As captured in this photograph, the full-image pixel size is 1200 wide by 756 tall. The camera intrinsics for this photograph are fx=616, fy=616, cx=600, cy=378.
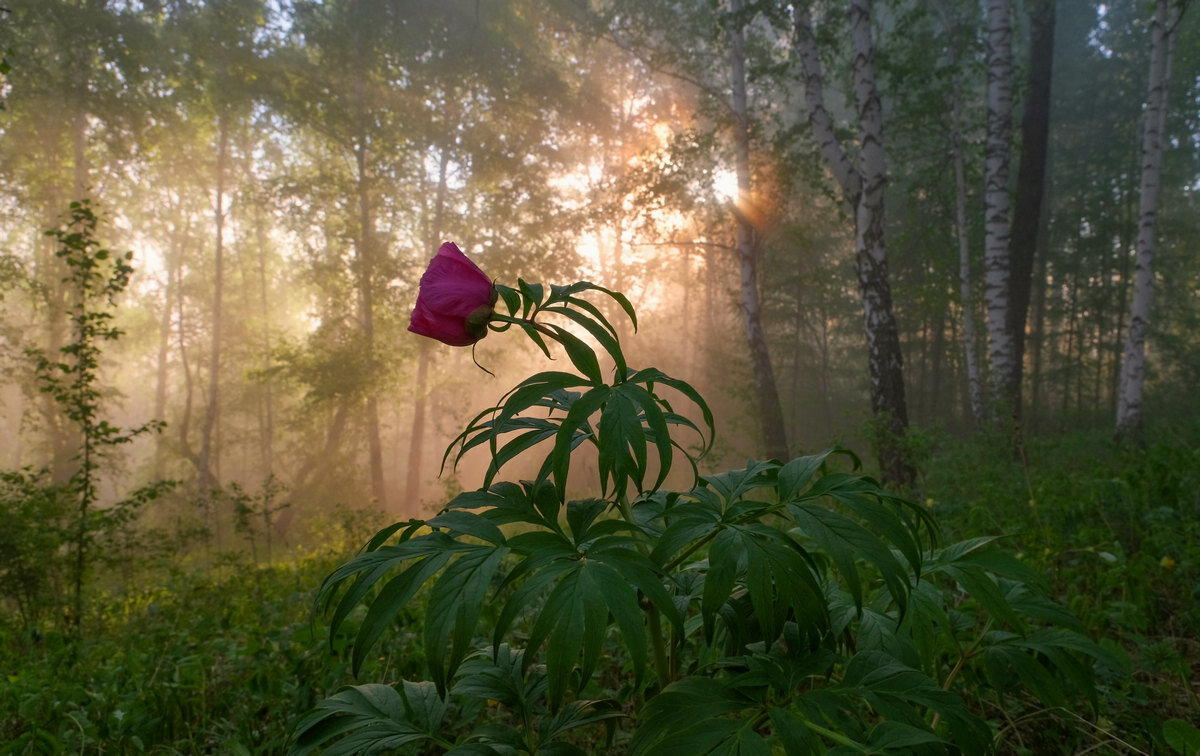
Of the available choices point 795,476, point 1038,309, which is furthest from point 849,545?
point 1038,309

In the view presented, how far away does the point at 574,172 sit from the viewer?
61.3ft

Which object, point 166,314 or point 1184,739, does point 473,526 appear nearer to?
point 1184,739

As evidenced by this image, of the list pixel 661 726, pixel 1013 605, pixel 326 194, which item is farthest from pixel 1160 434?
pixel 326 194

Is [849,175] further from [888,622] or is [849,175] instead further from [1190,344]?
[1190,344]

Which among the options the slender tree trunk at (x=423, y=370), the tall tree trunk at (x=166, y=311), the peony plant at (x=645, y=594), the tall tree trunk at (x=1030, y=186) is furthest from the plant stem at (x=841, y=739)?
the tall tree trunk at (x=166, y=311)

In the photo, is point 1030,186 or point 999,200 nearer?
point 999,200

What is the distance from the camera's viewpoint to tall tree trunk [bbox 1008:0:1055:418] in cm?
823

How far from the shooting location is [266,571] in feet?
16.1

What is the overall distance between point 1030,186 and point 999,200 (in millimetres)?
1144

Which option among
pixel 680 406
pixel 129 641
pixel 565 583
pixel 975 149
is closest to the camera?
pixel 565 583

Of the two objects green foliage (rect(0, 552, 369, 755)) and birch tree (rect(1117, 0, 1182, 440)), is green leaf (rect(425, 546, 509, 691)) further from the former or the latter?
birch tree (rect(1117, 0, 1182, 440))

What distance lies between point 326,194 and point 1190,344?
94.0 feet

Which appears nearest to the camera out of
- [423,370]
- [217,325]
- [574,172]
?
[423,370]

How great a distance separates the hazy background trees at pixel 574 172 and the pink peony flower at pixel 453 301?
23.4ft
